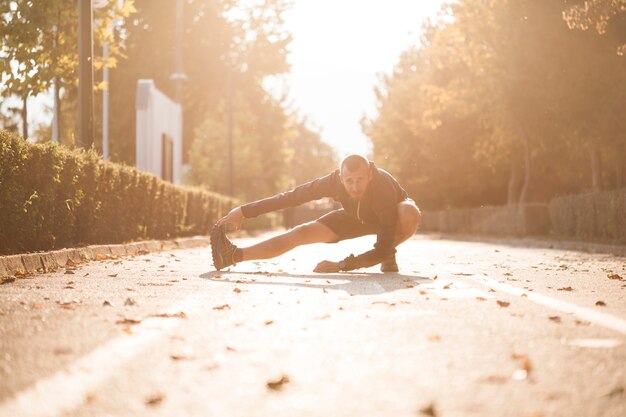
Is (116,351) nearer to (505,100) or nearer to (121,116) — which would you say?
(505,100)

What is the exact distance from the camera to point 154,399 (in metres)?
3.58

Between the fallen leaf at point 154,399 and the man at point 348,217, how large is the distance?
5.44 metres

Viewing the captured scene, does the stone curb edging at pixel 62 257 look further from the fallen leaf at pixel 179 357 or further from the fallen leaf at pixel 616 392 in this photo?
the fallen leaf at pixel 616 392

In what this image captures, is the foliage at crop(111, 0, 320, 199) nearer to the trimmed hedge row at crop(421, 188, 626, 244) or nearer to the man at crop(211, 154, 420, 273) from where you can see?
the trimmed hedge row at crop(421, 188, 626, 244)

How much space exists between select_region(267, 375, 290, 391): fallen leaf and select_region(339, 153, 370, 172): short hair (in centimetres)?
546

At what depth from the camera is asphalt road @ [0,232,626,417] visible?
355 centimetres

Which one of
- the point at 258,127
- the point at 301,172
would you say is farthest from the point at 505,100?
the point at 301,172

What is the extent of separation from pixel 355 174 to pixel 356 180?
63 mm

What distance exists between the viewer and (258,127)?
61.1 m

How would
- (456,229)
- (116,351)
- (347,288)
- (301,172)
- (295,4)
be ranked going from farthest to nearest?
(301,172), (295,4), (456,229), (347,288), (116,351)

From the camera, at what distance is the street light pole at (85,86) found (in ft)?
51.0

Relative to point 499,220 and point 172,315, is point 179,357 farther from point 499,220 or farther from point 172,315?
point 499,220

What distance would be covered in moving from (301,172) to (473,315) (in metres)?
113

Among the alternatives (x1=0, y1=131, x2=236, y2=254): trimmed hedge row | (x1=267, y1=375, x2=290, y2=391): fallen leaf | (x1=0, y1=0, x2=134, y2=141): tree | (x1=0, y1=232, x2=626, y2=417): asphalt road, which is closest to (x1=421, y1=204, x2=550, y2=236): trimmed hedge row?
(x1=0, y1=131, x2=236, y2=254): trimmed hedge row
